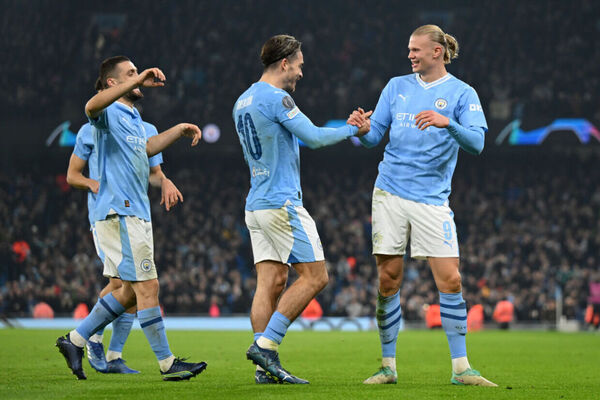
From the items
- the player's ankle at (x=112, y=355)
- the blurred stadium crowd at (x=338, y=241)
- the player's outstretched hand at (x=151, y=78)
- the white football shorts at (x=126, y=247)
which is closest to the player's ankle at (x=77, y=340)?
the white football shorts at (x=126, y=247)

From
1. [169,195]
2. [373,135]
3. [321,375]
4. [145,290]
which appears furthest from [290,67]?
[321,375]

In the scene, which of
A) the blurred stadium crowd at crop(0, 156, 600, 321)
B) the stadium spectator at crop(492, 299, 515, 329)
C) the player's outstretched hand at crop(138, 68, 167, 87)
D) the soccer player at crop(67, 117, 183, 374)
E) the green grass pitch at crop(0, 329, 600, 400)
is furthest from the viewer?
the blurred stadium crowd at crop(0, 156, 600, 321)

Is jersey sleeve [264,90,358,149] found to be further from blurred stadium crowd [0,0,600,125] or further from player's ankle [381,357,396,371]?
blurred stadium crowd [0,0,600,125]

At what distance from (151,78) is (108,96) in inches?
11.8

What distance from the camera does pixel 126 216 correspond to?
6.10 meters

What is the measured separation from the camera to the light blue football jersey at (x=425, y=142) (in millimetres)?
6105

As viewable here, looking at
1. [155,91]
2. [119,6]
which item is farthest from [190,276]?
[119,6]

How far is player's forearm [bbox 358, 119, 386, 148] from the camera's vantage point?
6.21 meters

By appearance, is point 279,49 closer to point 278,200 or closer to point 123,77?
point 278,200

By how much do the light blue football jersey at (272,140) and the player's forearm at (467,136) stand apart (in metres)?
0.63

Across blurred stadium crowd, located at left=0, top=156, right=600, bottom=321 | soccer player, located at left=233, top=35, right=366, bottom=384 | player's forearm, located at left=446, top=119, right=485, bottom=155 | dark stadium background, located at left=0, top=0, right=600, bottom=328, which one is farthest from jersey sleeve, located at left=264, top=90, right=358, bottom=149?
dark stadium background, located at left=0, top=0, right=600, bottom=328

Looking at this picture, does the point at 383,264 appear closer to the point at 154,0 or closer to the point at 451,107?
the point at 451,107

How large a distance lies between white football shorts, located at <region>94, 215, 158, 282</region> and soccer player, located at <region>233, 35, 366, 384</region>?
2.51ft

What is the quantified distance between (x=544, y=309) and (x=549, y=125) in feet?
25.0
